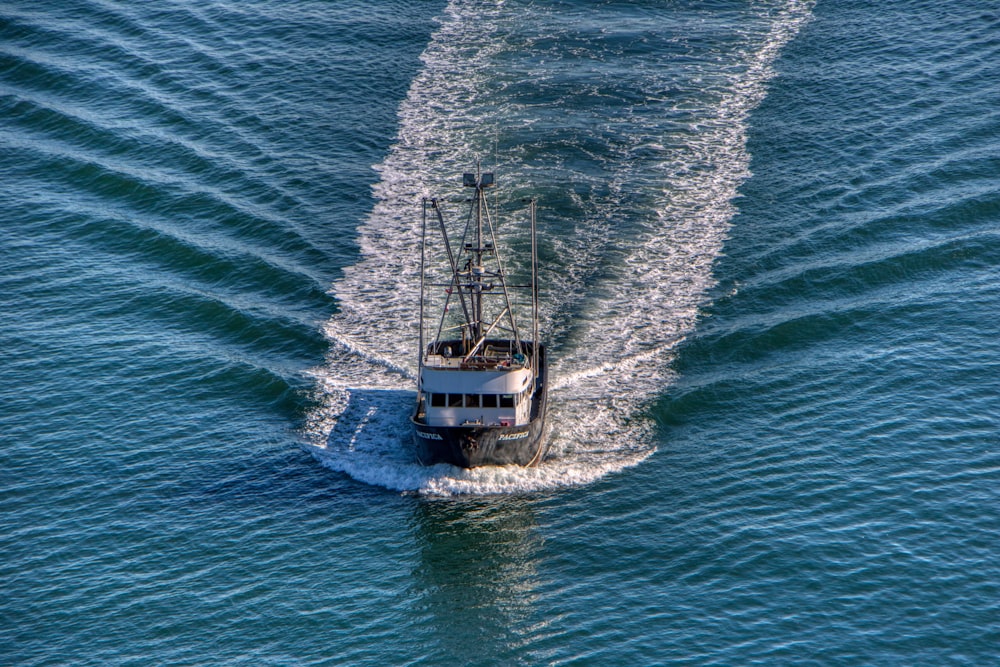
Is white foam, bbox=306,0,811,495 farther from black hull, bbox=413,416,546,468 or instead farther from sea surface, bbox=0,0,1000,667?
black hull, bbox=413,416,546,468

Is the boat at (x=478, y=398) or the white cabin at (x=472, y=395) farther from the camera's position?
the white cabin at (x=472, y=395)

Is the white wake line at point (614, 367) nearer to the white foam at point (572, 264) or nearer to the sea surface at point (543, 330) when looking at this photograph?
the white foam at point (572, 264)

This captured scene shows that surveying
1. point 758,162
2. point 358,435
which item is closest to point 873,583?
point 358,435

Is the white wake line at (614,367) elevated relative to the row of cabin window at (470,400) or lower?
lower

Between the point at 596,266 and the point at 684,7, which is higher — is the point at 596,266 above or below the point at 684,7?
below

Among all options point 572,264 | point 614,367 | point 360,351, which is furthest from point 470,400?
point 572,264

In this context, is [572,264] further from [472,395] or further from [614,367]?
[472,395]

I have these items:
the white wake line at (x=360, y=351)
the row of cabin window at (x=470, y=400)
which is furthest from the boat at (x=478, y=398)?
the white wake line at (x=360, y=351)

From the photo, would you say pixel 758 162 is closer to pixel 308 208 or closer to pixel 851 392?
pixel 851 392
